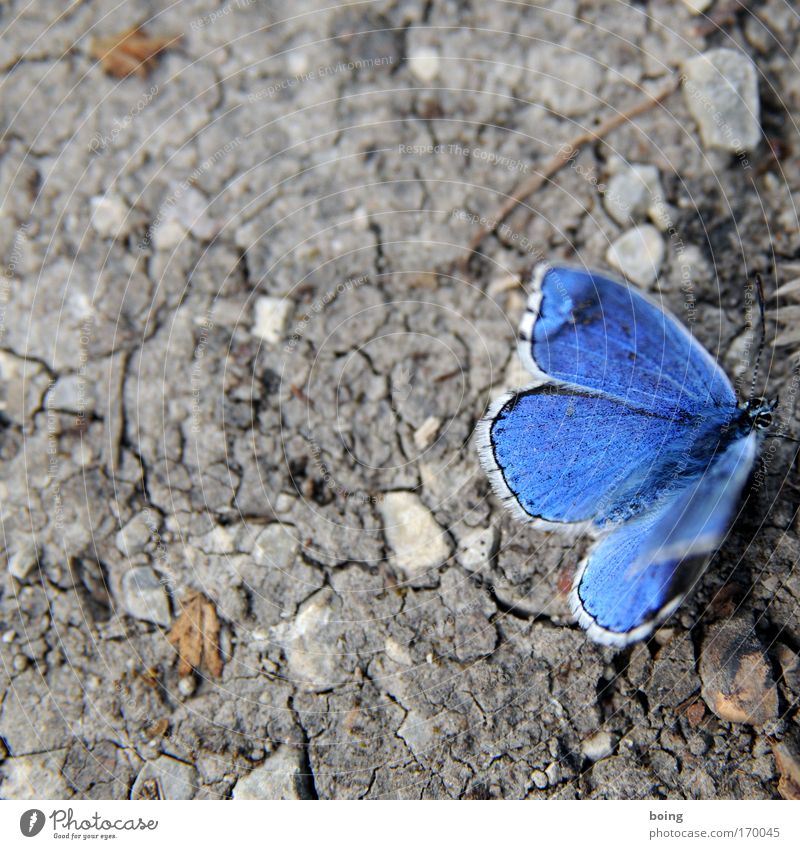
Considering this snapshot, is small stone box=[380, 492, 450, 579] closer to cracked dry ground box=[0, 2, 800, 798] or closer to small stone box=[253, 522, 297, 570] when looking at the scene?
cracked dry ground box=[0, 2, 800, 798]

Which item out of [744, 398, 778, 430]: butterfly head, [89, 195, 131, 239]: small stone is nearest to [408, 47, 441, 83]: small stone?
[89, 195, 131, 239]: small stone

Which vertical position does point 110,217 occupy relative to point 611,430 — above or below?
above

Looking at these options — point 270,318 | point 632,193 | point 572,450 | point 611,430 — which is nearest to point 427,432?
point 572,450

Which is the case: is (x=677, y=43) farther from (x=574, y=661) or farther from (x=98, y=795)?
(x=98, y=795)

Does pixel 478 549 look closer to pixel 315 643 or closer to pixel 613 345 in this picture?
pixel 315 643
